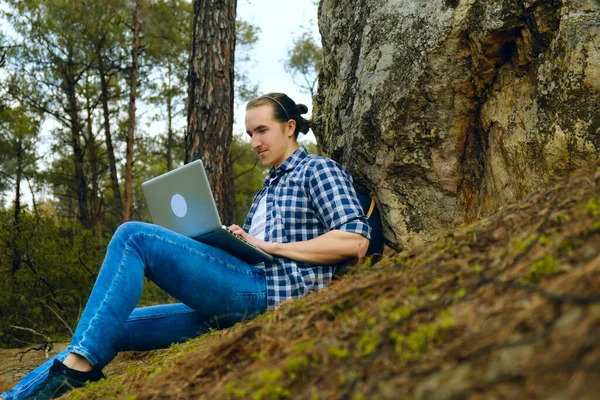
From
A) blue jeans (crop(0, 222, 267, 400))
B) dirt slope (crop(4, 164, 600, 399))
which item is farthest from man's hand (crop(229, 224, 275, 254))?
dirt slope (crop(4, 164, 600, 399))

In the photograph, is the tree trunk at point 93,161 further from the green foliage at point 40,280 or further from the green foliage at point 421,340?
the green foliage at point 421,340

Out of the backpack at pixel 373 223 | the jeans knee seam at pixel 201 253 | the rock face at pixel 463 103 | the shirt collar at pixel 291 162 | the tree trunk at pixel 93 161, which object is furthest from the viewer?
the tree trunk at pixel 93 161

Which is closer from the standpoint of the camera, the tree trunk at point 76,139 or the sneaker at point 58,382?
the sneaker at point 58,382

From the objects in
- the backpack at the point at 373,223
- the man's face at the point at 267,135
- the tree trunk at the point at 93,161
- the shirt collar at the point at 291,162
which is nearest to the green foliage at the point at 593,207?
the backpack at the point at 373,223

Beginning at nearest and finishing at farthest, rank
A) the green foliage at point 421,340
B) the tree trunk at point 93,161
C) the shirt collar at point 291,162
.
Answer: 1. the green foliage at point 421,340
2. the shirt collar at point 291,162
3. the tree trunk at point 93,161

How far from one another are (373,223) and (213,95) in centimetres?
241

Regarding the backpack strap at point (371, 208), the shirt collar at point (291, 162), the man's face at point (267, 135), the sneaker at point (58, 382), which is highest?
the man's face at point (267, 135)

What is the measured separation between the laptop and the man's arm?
0.07 metres

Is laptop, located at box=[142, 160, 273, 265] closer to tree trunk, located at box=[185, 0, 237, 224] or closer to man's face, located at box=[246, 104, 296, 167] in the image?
man's face, located at box=[246, 104, 296, 167]

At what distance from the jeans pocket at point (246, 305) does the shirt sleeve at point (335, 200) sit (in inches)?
19.9

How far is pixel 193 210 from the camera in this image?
289 cm

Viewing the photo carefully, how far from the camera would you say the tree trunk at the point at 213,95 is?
16.5 feet

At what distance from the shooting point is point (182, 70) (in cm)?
1584

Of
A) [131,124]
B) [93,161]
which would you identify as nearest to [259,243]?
[131,124]
